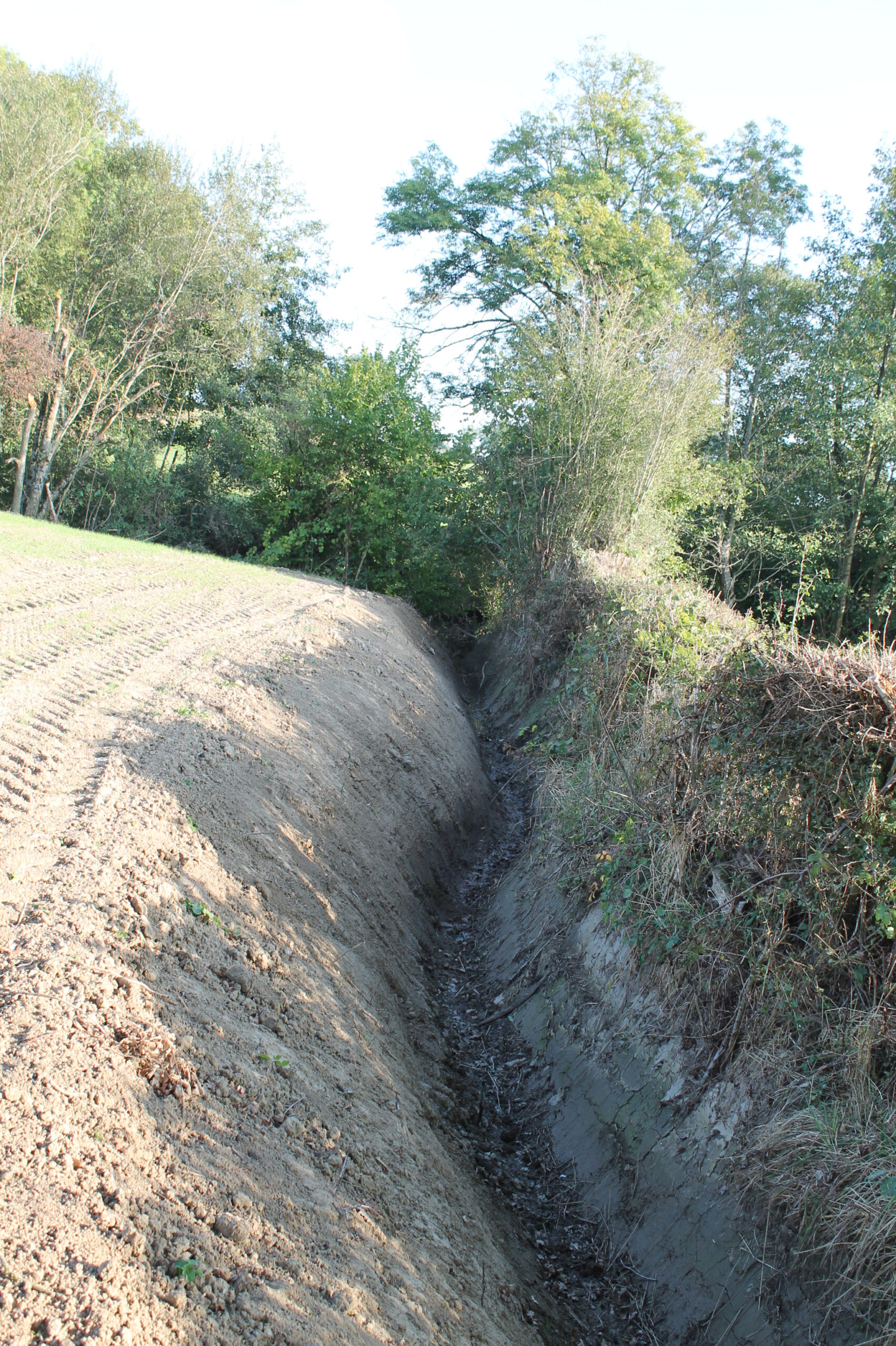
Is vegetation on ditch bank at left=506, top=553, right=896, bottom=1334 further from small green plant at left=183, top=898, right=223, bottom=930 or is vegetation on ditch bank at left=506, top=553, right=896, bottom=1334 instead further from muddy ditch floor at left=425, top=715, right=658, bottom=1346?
small green plant at left=183, top=898, right=223, bottom=930

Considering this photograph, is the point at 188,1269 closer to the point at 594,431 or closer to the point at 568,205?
the point at 594,431

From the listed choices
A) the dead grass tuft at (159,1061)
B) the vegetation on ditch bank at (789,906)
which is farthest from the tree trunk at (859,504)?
the dead grass tuft at (159,1061)

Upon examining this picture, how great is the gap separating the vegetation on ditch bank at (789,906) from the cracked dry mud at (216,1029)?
5.09 ft

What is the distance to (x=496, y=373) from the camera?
19.9 meters

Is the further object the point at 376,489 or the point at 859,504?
the point at 859,504

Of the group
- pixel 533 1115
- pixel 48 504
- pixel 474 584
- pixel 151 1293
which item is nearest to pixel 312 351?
pixel 48 504

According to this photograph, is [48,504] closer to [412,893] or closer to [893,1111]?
[412,893]

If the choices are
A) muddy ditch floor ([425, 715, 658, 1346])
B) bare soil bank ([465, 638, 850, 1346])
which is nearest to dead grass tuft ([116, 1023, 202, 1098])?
muddy ditch floor ([425, 715, 658, 1346])

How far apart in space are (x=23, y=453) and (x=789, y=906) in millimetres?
23751

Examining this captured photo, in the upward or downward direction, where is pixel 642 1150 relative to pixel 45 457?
downward

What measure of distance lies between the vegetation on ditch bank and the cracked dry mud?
155cm

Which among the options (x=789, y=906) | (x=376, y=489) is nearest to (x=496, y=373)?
(x=376, y=489)

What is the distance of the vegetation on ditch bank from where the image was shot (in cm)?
400

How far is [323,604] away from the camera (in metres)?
14.4
